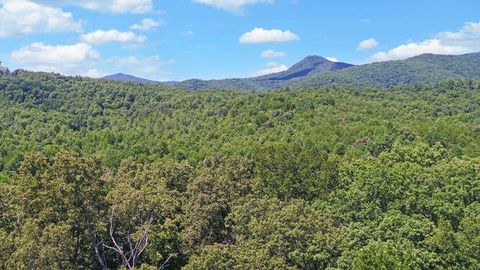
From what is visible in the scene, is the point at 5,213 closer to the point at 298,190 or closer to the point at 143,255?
the point at 143,255

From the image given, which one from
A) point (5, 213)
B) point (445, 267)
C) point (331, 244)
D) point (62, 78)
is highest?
point (62, 78)

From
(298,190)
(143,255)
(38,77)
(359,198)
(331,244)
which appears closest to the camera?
(331,244)

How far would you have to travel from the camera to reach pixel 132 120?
14775 cm

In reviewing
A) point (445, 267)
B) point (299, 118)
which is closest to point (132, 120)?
point (299, 118)

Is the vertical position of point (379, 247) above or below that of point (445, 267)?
above

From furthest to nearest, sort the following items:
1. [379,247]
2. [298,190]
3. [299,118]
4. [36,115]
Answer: [36,115] < [299,118] < [298,190] < [379,247]

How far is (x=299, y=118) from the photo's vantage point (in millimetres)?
119125

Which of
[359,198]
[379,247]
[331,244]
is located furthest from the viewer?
[359,198]

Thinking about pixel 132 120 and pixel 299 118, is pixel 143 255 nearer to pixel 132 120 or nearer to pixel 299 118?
pixel 299 118

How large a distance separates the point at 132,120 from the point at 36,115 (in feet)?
90.0

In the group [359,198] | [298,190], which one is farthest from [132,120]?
[359,198]

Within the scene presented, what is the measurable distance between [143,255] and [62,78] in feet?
540

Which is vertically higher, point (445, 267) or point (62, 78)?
point (62, 78)

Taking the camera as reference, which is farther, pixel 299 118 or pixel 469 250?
pixel 299 118
